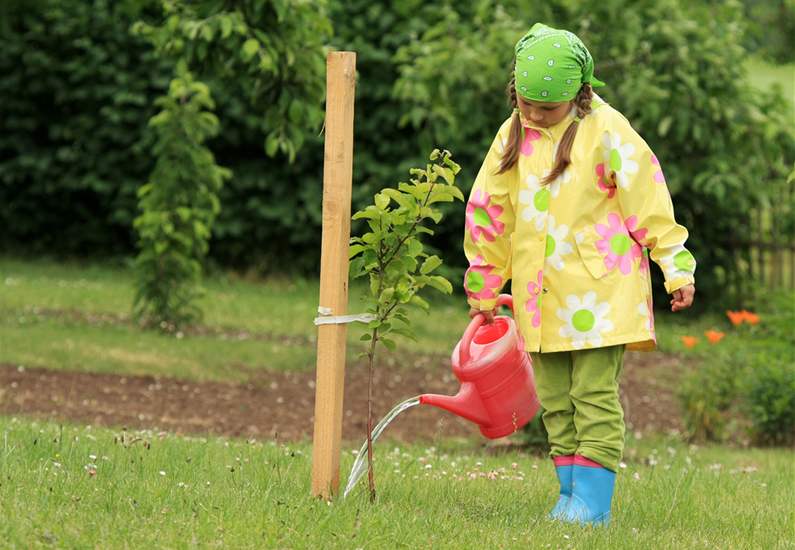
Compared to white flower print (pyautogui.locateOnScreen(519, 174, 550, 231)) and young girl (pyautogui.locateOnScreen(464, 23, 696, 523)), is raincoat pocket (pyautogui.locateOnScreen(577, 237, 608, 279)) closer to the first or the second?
young girl (pyautogui.locateOnScreen(464, 23, 696, 523))

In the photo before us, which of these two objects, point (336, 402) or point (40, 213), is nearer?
point (336, 402)

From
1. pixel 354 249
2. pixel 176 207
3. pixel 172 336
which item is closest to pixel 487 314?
pixel 354 249

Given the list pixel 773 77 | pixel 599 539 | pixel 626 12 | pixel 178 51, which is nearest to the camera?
pixel 599 539

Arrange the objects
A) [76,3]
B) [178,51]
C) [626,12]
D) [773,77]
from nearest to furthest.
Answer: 1. [178,51]
2. [626,12]
3. [76,3]
4. [773,77]

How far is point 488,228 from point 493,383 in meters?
0.50

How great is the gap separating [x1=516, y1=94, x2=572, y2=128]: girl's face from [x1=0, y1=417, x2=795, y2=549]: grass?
1.24 meters

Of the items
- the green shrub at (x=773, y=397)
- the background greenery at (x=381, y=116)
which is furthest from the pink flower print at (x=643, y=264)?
the background greenery at (x=381, y=116)

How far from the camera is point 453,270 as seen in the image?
38.4 feet

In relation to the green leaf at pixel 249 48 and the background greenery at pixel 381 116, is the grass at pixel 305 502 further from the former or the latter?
the background greenery at pixel 381 116

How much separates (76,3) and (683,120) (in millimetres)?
6134

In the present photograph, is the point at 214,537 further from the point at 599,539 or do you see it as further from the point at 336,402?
the point at 599,539

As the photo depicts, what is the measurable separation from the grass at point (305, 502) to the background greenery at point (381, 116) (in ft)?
15.7

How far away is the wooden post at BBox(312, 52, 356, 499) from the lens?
3863 millimetres

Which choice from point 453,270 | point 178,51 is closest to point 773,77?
point 453,270
